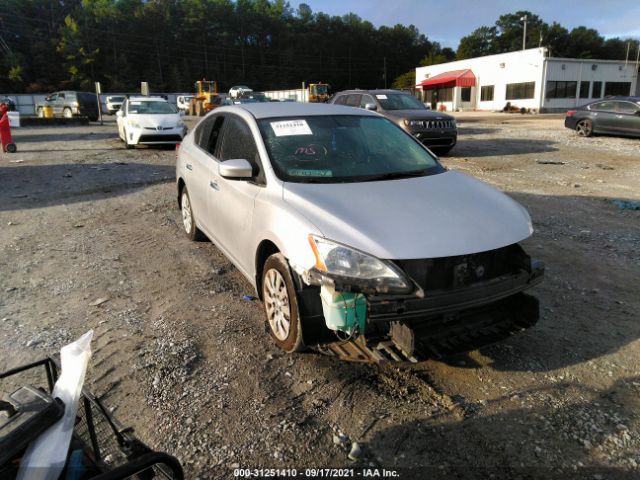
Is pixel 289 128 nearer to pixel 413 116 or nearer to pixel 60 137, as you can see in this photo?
pixel 413 116

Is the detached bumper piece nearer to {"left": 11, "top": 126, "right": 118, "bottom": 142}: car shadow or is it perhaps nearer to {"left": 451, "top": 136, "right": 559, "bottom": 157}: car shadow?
{"left": 451, "top": 136, "right": 559, "bottom": 157}: car shadow

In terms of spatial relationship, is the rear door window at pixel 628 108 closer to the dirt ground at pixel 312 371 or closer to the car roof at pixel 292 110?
the dirt ground at pixel 312 371

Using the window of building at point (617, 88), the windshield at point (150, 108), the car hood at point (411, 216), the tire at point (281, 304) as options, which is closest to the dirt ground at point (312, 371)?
the tire at point (281, 304)

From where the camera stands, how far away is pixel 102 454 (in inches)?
83.3

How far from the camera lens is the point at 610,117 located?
1703 cm

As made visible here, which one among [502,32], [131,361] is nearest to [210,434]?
[131,361]

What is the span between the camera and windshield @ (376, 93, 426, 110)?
545 inches

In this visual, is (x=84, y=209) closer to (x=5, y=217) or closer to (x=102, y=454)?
(x=5, y=217)

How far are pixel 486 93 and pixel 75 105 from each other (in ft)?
116

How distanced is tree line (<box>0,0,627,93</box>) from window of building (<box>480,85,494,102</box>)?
80.9 ft

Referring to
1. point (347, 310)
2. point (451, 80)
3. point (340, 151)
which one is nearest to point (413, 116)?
point (340, 151)

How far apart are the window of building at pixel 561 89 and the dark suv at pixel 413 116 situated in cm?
3168

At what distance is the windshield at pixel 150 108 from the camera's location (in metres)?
15.6

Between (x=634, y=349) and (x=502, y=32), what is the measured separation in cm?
11041
